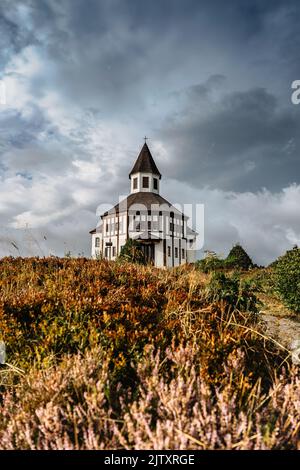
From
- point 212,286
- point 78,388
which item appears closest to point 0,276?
point 212,286

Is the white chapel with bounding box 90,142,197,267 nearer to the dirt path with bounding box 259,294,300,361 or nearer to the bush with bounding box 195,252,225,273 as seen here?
the bush with bounding box 195,252,225,273

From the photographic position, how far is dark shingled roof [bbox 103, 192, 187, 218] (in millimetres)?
49672

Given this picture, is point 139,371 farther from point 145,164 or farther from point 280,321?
point 145,164

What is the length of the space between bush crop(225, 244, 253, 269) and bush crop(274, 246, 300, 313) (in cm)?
1424

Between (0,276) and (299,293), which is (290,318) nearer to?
(299,293)

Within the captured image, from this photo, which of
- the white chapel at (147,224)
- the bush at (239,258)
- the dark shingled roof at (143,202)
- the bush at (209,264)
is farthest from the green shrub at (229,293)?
the dark shingled roof at (143,202)

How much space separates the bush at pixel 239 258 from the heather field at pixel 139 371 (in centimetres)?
1948

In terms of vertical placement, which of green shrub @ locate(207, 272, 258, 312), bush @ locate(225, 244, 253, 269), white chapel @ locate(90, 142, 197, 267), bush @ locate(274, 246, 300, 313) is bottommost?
green shrub @ locate(207, 272, 258, 312)

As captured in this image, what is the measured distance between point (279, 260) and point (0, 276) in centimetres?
825

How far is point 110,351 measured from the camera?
175 inches

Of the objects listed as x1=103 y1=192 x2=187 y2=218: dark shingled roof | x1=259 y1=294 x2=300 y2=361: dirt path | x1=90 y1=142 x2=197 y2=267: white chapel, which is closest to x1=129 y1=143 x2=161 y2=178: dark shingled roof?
x1=90 y1=142 x2=197 y2=267: white chapel

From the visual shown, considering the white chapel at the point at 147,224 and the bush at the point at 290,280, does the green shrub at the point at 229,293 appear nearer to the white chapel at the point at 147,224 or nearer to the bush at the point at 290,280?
the bush at the point at 290,280

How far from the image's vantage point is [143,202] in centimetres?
4978

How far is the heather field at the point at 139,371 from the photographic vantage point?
3.06 metres
